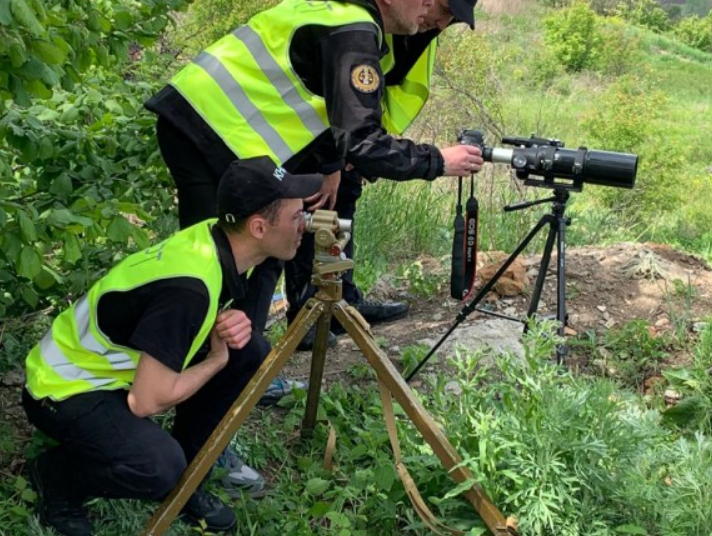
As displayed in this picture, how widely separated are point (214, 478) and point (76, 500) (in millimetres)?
541

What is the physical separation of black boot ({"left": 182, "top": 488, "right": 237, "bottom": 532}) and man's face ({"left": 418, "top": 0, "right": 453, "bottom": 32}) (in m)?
1.97

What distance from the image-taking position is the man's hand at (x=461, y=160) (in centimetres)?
334

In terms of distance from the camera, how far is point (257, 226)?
2.71m

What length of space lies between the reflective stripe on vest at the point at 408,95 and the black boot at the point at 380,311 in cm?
112

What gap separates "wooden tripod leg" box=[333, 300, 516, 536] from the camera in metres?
2.80

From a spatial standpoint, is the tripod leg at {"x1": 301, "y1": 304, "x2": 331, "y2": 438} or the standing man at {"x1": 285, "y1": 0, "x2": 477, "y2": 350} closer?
the tripod leg at {"x1": 301, "y1": 304, "x2": 331, "y2": 438}

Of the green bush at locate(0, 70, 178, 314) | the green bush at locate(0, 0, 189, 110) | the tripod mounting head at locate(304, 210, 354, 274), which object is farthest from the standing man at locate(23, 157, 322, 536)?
the green bush at locate(0, 0, 189, 110)

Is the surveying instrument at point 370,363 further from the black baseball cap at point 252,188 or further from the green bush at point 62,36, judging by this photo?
the green bush at point 62,36

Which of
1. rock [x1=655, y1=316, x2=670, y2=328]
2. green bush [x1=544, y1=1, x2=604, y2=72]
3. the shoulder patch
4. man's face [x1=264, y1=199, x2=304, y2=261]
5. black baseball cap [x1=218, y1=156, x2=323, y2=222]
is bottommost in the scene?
green bush [x1=544, y1=1, x2=604, y2=72]

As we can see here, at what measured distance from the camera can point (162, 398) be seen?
2613 mm

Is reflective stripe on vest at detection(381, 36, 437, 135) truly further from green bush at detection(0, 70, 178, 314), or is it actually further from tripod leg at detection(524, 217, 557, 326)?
green bush at detection(0, 70, 178, 314)

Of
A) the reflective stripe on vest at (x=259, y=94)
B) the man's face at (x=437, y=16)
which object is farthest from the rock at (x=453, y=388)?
the man's face at (x=437, y=16)

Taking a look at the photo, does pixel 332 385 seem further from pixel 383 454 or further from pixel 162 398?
pixel 162 398

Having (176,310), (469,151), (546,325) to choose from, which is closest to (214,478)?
(176,310)
